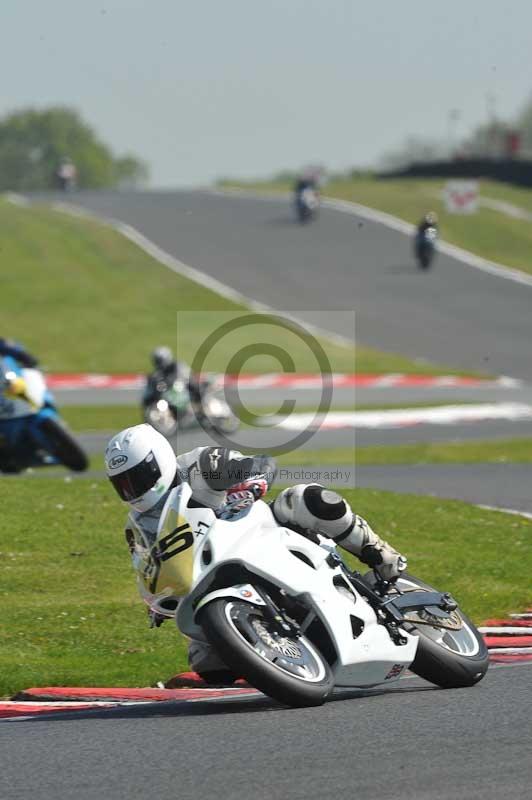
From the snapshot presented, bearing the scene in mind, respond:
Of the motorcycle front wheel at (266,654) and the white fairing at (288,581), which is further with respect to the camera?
the white fairing at (288,581)

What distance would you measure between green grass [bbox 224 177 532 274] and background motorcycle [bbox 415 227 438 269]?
258 centimetres

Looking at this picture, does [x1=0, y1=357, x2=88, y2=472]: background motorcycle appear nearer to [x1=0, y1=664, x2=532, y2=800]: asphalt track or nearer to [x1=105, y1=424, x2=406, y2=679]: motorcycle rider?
[x1=105, y1=424, x2=406, y2=679]: motorcycle rider

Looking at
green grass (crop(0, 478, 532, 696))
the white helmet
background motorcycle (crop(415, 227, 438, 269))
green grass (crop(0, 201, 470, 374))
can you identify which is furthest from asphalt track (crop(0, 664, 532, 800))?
background motorcycle (crop(415, 227, 438, 269))

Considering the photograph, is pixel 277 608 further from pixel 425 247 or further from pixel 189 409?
pixel 425 247

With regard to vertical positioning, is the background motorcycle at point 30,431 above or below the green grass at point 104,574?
below

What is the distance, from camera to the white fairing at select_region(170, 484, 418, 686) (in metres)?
6.15

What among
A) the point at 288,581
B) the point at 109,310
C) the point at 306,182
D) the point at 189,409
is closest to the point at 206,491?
the point at 288,581

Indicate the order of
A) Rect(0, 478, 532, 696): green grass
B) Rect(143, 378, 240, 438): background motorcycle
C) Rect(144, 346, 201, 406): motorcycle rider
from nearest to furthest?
Rect(0, 478, 532, 696): green grass, Rect(143, 378, 240, 438): background motorcycle, Rect(144, 346, 201, 406): motorcycle rider

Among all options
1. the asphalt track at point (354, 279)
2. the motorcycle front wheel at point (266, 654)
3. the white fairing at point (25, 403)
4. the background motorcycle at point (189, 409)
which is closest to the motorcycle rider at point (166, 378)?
the background motorcycle at point (189, 409)

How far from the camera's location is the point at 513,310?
119 feet

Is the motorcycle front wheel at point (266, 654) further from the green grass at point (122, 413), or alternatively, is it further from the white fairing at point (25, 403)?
the green grass at point (122, 413)

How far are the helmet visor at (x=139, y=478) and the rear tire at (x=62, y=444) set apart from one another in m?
8.81

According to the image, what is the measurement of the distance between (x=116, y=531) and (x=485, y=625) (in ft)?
11.4

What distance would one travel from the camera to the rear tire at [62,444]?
49.3 feet
